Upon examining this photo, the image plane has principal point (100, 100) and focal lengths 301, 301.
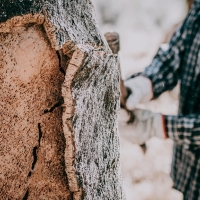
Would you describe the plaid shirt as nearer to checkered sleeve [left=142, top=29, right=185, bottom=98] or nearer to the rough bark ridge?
checkered sleeve [left=142, top=29, right=185, bottom=98]

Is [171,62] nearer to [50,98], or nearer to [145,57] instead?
[50,98]

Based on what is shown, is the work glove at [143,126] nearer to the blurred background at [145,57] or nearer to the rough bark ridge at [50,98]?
the blurred background at [145,57]

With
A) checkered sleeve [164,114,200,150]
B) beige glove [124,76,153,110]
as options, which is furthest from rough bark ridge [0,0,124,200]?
checkered sleeve [164,114,200,150]

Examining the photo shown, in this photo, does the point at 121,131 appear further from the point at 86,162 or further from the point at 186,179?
the point at 86,162

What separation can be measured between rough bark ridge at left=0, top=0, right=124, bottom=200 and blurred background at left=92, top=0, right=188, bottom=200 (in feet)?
3.25

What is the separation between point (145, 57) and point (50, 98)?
15.4 ft

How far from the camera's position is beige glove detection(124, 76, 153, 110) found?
4.70 feet

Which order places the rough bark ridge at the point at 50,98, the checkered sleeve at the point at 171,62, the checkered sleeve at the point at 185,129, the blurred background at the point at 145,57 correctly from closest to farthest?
the rough bark ridge at the point at 50,98 → the checkered sleeve at the point at 185,129 → the checkered sleeve at the point at 171,62 → the blurred background at the point at 145,57

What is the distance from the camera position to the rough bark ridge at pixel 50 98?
1.65 feet

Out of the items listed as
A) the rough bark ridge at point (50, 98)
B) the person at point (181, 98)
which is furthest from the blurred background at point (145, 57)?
the rough bark ridge at point (50, 98)

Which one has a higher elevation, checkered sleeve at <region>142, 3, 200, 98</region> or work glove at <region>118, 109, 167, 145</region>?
checkered sleeve at <region>142, 3, 200, 98</region>

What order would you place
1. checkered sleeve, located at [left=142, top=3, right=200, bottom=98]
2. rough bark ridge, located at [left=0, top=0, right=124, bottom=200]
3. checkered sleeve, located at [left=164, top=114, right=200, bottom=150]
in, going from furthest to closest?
1. checkered sleeve, located at [left=142, top=3, right=200, bottom=98]
2. checkered sleeve, located at [left=164, top=114, right=200, bottom=150]
3. rough bark ridge, located at [left=0, top=0, right=124, bottom=200]

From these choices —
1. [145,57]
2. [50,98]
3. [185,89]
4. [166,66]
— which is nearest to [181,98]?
[185,89]

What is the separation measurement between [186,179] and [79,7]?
1320mm
